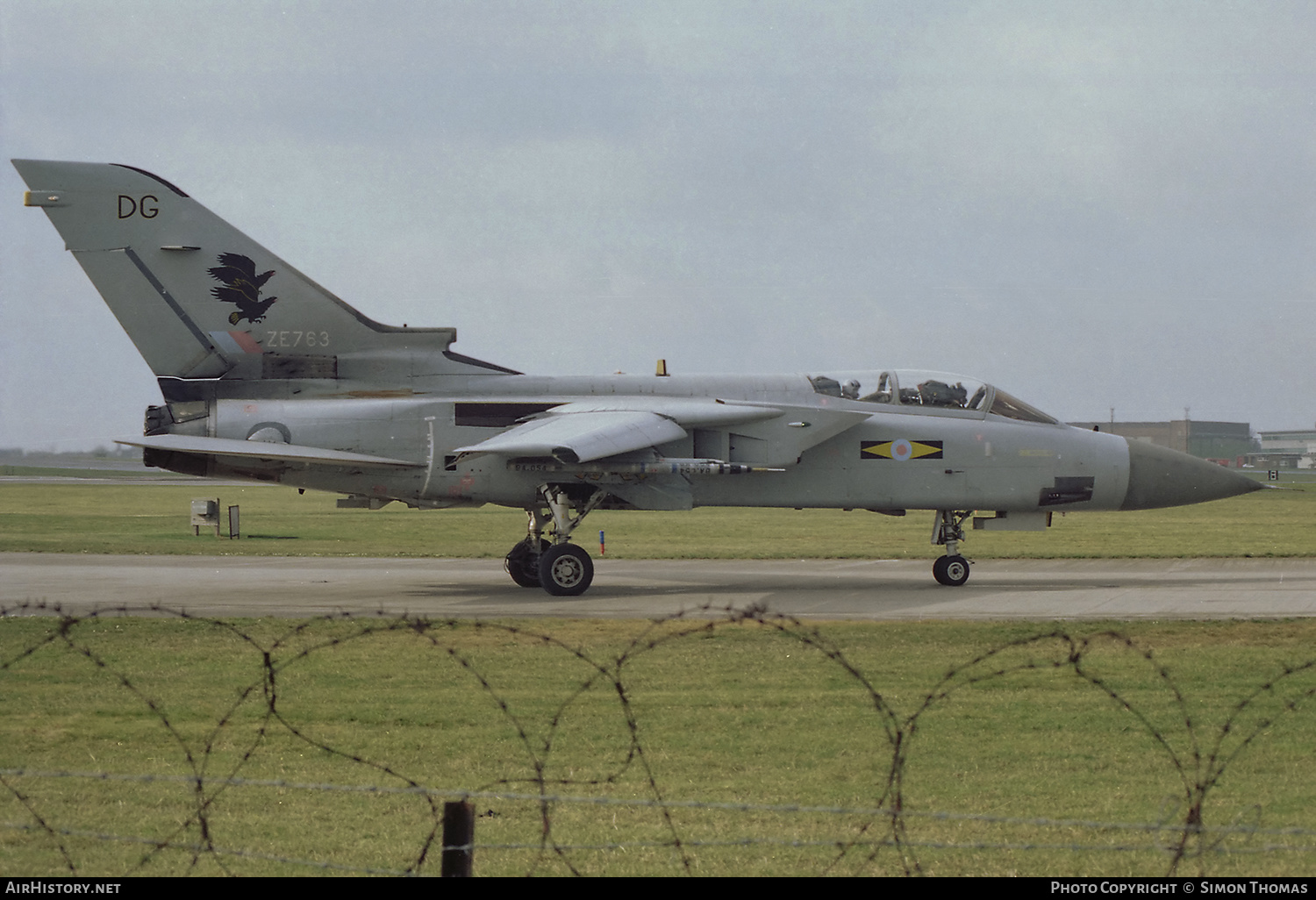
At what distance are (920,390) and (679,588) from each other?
534 centimetres

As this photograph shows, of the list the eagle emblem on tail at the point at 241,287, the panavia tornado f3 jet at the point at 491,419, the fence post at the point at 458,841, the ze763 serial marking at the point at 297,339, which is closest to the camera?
the fence post at the point at 458,841

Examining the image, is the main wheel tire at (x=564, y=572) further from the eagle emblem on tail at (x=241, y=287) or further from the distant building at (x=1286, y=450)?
the distant building at (x=1286, y=450)

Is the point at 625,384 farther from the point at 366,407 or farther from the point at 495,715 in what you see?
the point at 495,715

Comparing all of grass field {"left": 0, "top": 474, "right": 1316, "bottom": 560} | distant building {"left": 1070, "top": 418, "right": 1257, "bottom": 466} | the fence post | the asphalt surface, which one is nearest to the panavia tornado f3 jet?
the asphalt surface

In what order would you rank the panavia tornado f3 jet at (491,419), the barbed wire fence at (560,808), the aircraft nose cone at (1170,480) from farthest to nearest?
the aircraft nose cone at (1170,480), the panavia tornado f3 jet at (491,419), the barbed wire fence at (560,808)

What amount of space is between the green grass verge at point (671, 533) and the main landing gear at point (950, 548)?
6.32m

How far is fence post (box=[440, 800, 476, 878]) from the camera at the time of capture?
4500mm

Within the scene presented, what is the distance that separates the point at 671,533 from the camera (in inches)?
1435

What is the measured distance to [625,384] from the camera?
824 inches

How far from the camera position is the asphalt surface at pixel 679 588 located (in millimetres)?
16828

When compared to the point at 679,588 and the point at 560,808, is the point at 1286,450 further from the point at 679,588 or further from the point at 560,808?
the point at 560,808

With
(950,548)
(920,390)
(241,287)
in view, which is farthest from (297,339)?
(950,548)

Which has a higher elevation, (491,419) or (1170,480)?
(491,419)

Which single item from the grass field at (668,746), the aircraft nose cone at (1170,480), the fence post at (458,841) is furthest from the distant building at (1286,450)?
the fence post at (458,841)
